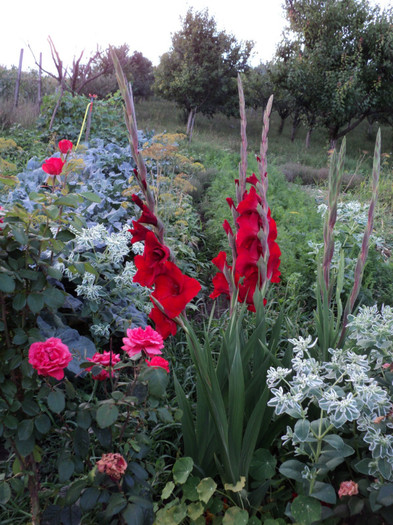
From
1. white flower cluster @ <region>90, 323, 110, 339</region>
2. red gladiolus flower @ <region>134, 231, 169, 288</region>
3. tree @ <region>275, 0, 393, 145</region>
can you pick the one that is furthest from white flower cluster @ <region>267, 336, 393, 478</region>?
tree @ <region>275, 0, 393, 145</region>

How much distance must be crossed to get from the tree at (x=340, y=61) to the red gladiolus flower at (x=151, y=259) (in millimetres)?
16353

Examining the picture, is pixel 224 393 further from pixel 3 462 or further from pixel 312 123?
pixel 312 123

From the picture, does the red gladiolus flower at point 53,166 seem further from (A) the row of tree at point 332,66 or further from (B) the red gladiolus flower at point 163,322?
(A) the row of tree at point 332,66

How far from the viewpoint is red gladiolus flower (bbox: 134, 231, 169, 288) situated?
1139 mm

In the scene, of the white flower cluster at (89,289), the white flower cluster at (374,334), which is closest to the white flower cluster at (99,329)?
the white flower cluster at (89,289)

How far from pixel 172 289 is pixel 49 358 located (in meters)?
0.43

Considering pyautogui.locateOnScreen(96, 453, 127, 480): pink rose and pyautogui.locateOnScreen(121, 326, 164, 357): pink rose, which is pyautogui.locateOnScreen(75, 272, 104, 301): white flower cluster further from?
pyautogui.locateOnScreen(96, 453, 127, 480): pink rose

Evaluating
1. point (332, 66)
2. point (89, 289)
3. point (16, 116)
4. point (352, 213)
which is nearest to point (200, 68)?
point (332, 66)

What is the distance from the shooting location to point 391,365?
139cm

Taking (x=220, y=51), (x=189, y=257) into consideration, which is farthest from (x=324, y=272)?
(x=220, y=51)

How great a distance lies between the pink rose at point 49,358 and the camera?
129 centimetres

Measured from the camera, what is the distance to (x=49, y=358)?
1310mm

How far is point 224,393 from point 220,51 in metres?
22.7

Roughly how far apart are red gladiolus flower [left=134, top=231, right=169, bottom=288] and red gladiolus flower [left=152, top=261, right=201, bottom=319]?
19 millimetres
